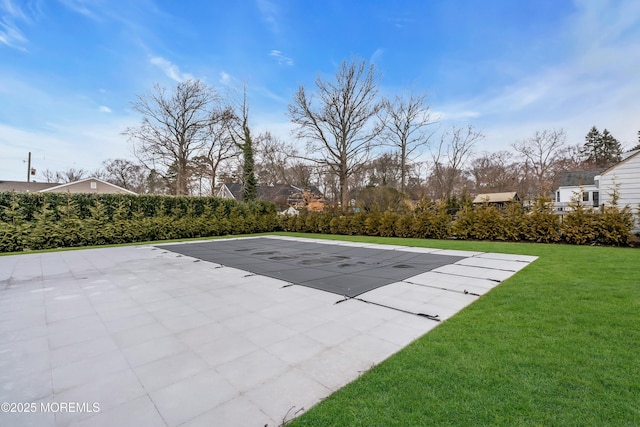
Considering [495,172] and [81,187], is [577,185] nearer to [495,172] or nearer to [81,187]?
[495,172]

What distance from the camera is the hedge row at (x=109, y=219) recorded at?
9.13 m

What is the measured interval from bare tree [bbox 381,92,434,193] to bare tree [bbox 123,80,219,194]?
1182cm

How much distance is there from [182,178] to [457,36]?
17.2 metres

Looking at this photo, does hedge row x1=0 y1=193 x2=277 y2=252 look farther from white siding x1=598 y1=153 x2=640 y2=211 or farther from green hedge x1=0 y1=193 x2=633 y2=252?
white siding x1=598 y1=153 x2=640 y2=211

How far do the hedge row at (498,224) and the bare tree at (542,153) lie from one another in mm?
21657

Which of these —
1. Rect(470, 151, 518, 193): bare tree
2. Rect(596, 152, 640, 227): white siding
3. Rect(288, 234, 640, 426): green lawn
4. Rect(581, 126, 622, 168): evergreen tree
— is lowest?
Rect(288, 234, 640, 426): green lawn

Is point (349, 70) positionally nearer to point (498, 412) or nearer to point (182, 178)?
point (182, 178)

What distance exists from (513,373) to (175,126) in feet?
68.3

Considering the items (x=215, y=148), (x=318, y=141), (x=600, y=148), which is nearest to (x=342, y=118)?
(x=318, y=141)

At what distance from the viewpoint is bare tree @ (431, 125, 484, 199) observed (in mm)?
21066

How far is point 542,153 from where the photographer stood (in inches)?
1054

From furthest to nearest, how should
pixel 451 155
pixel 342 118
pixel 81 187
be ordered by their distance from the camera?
pixel 451 155 → pixel 81 187 → pixel 342 118

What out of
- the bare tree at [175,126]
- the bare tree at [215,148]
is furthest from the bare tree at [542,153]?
the bare tree at [175,126]

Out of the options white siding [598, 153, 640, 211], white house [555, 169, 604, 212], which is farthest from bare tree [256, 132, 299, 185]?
white house [555, 169, 604, 212]
